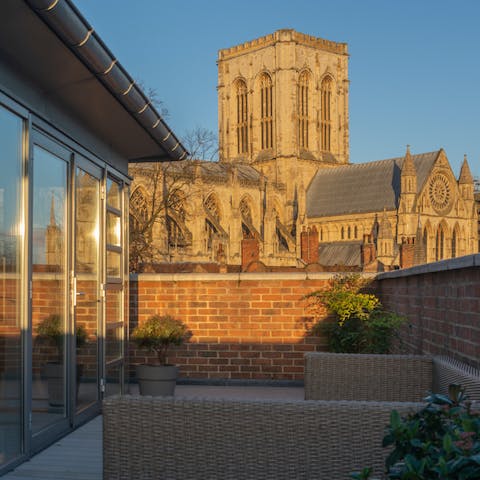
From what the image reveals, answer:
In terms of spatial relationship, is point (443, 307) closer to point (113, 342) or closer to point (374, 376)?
point (374, 376)

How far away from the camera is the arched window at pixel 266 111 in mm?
77375

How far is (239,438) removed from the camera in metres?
3.12

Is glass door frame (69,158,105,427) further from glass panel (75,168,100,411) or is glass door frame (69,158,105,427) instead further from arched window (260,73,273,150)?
arched window (260,73,273,150)

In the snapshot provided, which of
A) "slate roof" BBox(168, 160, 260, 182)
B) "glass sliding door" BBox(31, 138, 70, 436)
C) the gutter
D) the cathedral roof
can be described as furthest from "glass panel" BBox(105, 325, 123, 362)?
the cathedral roof

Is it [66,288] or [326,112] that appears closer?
[66,288]

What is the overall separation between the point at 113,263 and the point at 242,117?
73389 millimetres

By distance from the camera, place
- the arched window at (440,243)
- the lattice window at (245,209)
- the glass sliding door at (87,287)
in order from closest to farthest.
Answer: the glass sliding door at (87,287) < the lattice window at (245,209) < the arched window at (440,243)

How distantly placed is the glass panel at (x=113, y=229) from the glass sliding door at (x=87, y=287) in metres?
0.41

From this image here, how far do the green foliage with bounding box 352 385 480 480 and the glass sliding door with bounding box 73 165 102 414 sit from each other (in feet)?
13.1

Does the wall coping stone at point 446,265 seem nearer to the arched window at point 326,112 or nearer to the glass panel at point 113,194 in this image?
the glass panel at point 113,194

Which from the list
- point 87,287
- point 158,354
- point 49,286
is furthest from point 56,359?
point 158,354

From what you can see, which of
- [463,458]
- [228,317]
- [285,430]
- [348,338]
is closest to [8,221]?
[285,430]

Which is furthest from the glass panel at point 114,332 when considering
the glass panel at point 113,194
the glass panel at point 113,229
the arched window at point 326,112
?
the arched window at point 326,112

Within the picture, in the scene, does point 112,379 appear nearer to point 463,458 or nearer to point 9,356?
point 9,356
